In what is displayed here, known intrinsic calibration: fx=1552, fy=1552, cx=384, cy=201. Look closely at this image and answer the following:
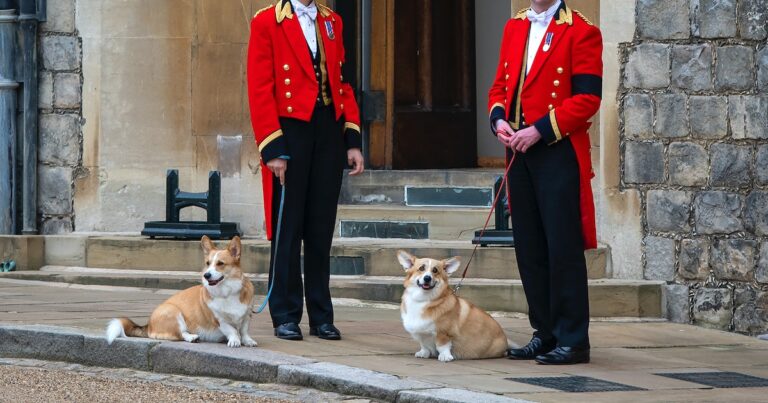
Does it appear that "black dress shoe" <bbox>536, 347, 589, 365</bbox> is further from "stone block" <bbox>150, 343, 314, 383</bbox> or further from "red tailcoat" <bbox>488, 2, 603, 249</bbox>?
"stone block" <bbox>150, 343, 314, 383</bbox>

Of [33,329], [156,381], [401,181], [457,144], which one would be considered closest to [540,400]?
[156,381]

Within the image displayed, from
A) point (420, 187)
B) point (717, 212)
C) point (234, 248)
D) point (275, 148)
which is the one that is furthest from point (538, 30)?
point (420, 187)

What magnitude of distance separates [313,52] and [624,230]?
2.99 meters

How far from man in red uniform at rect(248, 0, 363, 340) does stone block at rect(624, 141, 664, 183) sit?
2478 millimetres

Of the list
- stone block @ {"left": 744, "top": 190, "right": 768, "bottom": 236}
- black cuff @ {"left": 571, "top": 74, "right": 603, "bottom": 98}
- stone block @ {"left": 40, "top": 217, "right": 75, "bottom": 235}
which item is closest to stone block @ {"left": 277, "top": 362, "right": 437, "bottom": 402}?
black cuff @ {"left": 571, "top": 74, "right": 603, "bottom": 98}

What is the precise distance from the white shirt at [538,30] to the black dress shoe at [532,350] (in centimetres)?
137

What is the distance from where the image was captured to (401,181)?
1212 cm

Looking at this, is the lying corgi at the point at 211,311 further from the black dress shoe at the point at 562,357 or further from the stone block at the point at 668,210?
the stone block at the point at 668,210

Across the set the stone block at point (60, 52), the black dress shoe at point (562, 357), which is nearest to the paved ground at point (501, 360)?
the black dress shoe at point (562, 357)

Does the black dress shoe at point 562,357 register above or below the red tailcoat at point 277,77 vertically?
below

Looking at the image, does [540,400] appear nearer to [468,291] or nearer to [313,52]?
[313,52]

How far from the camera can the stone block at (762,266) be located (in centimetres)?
976

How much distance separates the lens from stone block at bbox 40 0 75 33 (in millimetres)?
11703

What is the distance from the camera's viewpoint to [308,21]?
8164 millimetres
